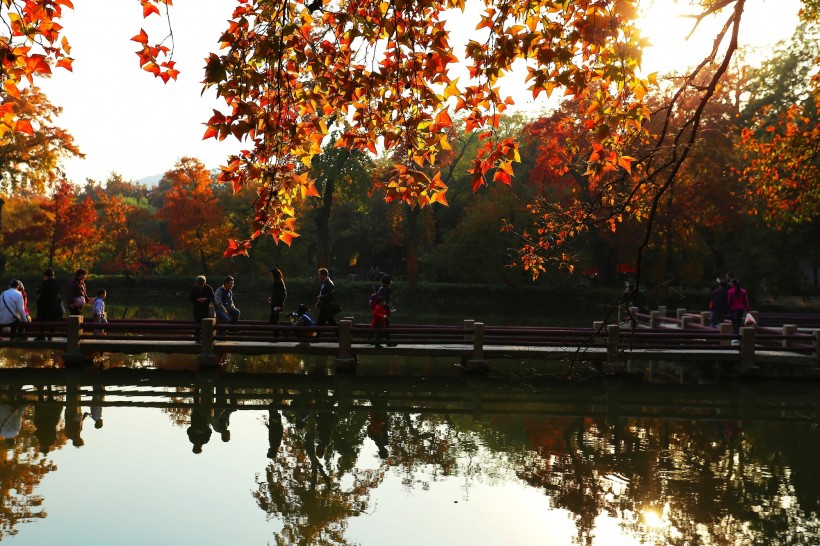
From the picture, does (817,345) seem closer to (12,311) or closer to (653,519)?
(653,519)

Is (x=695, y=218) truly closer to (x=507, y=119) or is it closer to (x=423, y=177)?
(x=507, y=119)

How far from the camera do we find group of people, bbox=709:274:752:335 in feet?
69.4

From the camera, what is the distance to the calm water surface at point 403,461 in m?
8.78

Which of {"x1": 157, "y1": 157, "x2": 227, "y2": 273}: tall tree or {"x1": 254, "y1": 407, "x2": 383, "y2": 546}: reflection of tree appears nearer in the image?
{"x1": 254, "y1": 407, "x2": 383, "y2": 546}: reflection of tree

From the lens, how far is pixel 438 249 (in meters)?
49.2

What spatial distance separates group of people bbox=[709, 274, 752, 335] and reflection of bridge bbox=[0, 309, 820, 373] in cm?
241

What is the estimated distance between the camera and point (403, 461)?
11398mm

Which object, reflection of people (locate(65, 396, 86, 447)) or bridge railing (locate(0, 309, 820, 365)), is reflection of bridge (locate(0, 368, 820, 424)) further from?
bridge railing (locate(0, 309, 820, 365))

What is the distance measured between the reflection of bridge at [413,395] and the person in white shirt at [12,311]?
1.12 m

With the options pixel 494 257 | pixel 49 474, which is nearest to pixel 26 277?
pixel 494 257

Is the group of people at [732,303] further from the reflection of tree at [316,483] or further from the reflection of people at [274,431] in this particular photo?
the reflection of people at [274,431]

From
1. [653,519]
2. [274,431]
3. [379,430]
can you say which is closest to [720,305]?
[379,430]

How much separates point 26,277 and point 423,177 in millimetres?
57984

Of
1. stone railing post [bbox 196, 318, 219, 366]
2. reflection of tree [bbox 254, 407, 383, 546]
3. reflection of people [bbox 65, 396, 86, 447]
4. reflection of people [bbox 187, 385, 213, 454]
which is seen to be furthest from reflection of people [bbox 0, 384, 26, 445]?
reflection of tree [bbox 254, 407, 383, 546]
